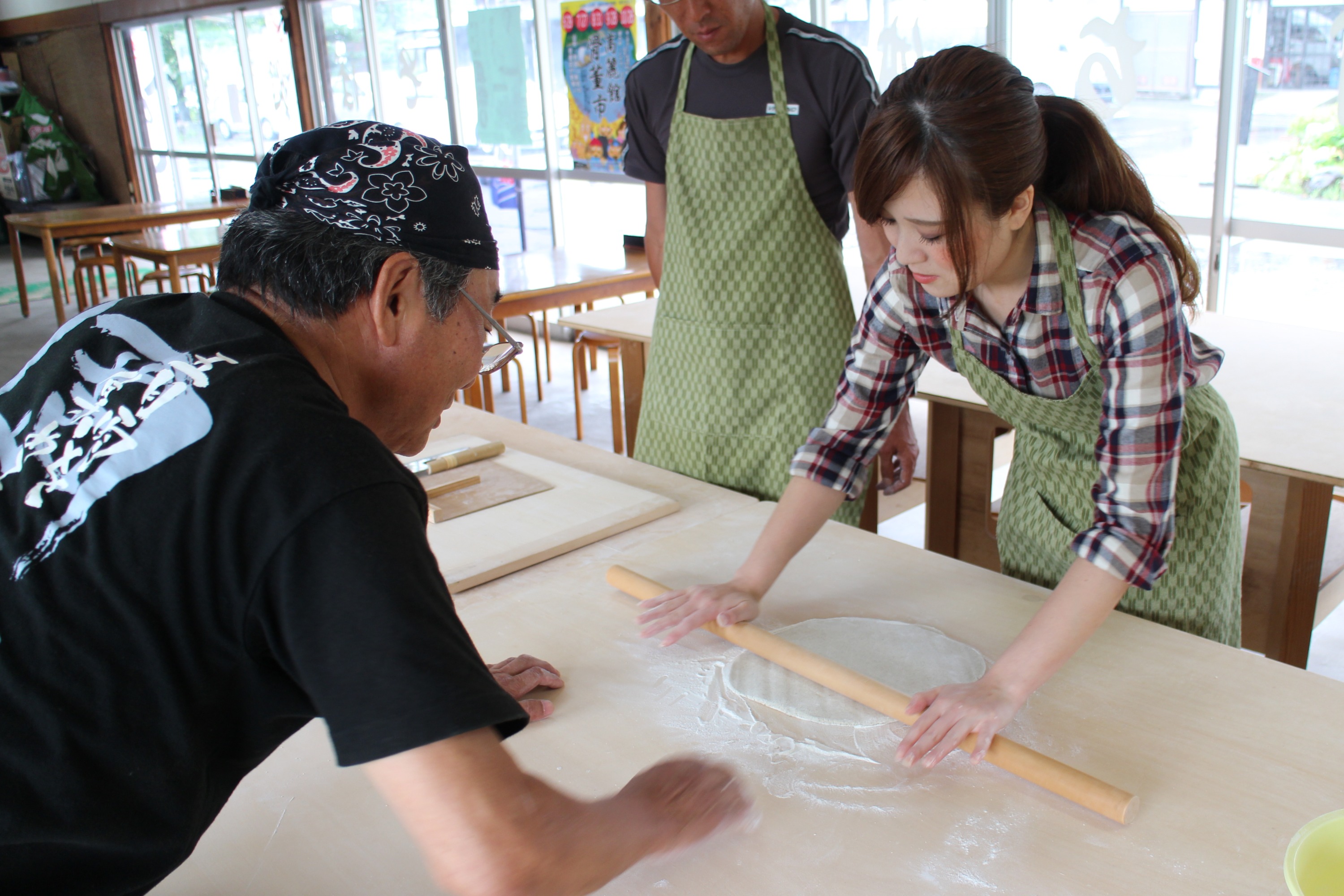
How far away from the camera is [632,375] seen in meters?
2.86

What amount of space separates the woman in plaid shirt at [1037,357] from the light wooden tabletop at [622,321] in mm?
1438

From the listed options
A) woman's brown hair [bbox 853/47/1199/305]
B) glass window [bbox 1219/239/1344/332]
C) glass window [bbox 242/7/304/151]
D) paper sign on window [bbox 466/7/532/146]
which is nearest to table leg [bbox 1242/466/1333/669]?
woman's brown hair [bbox 853/47/1199/305]

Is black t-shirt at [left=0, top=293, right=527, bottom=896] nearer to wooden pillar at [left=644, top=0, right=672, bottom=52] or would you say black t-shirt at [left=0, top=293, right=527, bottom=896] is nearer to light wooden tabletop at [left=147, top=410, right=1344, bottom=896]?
light wooden tabletop at [left=147, top=410, right=1344, bottom=896]

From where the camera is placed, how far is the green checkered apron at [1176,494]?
121 centimetres

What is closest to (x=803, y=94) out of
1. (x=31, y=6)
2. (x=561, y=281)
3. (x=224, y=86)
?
(x=561, y=281)

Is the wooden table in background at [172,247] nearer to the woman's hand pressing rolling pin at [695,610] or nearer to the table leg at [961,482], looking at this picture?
the table leg at [961,482]

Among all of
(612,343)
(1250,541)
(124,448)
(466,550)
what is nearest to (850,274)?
(612,343)

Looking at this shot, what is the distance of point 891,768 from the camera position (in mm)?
918

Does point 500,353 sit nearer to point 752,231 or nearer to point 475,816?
point 475,816

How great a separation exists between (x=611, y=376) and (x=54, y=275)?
483cm

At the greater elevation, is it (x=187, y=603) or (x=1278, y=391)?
(x=187, y=603)

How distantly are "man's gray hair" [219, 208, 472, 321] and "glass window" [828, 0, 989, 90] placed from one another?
315 cm

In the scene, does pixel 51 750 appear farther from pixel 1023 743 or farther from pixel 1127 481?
pixel 1127 481

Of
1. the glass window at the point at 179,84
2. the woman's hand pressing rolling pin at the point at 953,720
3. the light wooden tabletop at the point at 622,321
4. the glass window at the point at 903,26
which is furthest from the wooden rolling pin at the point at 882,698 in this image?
the glass window at the point at 179,84
